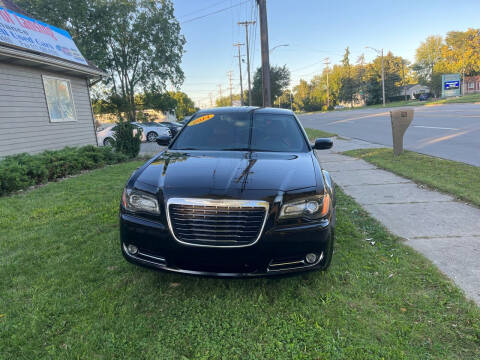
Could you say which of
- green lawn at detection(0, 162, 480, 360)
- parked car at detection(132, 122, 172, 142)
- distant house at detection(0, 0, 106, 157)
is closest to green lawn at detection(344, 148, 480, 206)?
green lawn at detection(0, 162, 480, 360)

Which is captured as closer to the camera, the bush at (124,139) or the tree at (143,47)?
the bush at (124,139)

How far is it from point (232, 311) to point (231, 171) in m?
1.12

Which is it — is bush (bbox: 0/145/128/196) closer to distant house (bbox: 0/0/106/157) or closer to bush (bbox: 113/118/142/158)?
bush (bbox: 113/118/142/158)

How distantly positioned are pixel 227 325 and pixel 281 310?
0.45 meters

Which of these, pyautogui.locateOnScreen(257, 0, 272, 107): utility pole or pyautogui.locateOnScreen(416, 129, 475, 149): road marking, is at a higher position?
pyautogui.locateOnScreen(257, 0, 272, 107): utility pole

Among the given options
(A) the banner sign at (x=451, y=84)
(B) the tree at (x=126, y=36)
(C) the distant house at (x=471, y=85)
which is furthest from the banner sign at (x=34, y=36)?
(C) the distant house at (x=471, y=85)

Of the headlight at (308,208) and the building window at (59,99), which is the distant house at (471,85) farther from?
the headlight at (308,208)

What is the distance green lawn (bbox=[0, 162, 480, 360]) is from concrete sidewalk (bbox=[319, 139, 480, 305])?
208 mm

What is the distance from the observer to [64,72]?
1100 centimetres

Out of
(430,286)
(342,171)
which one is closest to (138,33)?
(342,171)

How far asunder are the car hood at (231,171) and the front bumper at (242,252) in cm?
35

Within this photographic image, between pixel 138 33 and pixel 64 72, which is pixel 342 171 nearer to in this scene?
pixel 64 72

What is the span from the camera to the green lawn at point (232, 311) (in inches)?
82.7

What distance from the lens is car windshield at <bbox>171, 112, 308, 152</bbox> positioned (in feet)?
12.1
